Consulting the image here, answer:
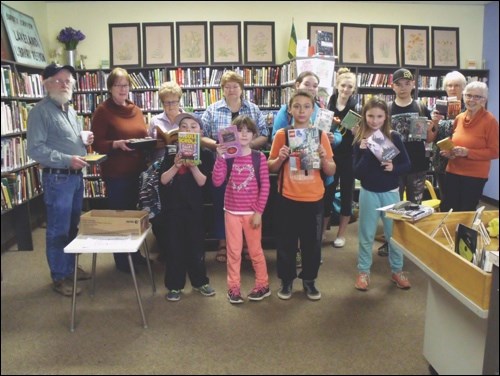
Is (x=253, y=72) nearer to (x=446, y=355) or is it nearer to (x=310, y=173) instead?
(x=310, y=173)

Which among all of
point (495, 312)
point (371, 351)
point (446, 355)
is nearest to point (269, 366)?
point (371, 351)

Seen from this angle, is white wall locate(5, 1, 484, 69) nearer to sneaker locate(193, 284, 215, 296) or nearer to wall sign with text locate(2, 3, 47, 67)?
wall sign with text locate(2, 3, 47, 67)

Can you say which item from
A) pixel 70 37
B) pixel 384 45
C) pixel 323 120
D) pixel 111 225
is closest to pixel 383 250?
pixel 323 120

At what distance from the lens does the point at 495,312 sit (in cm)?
123

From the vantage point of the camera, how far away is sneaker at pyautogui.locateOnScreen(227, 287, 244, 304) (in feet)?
8.32

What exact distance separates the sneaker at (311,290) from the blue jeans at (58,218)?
1534 mm

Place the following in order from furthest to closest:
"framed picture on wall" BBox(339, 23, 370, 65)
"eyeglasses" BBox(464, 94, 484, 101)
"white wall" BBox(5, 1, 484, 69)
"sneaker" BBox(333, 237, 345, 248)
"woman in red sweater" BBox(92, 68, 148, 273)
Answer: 1. "framed picture on wall" BBox(339, 23, 370, 65)
2. "white wall" BBox(5, 1, 484, 69)
3. "sneaker" BBox(333, 237, 345, 248)
4. "woman in red sweater" BBox(92, 68, 148, 273)
5. "eyeglasses" BBox(464, 94, 484, 101)

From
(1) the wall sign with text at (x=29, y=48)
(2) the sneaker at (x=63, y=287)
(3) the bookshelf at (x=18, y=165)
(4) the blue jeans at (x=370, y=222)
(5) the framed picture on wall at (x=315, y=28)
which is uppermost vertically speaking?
(5) the framed picture on wall at (x=315, y=28)

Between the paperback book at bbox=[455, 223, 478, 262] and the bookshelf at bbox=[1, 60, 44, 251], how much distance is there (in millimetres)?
1598

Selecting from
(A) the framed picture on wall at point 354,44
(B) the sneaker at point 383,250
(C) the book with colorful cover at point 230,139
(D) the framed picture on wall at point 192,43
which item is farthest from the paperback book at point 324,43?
(C) the book with colorful cover at point 230,139

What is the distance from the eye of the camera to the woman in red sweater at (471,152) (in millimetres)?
1606

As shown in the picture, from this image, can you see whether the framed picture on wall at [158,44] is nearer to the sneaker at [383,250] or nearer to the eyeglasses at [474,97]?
the sneaker at [383,250]

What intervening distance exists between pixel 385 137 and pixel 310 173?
534mm

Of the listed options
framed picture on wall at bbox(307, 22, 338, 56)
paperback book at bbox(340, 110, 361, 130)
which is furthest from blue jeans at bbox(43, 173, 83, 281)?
framed picture on wall at bbox(307, 22, 338, 56)
